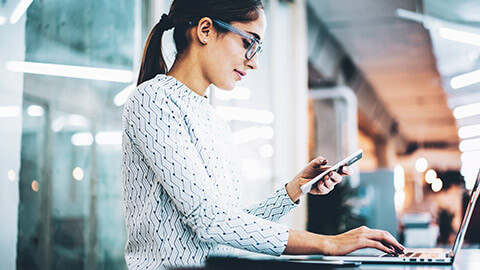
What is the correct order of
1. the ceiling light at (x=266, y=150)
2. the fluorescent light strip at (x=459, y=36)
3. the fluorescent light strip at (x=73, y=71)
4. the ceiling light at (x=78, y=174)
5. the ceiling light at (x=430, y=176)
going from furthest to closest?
the ceiling light at (x=430, y=176)
the fluorescent light strip at (x=459, y=36)
the ceiling light at (x=266, y=150)
the ceiling light at (x=78, y=174)
the fluorescent light strip at (x=73, y=71)

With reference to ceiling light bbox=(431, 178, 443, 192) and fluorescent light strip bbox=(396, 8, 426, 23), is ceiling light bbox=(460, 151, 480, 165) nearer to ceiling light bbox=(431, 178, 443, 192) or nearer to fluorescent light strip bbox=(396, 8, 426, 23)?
ceiling light bbox=(431, 178, 443, 192)

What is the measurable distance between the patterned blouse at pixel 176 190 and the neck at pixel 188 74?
0.06m

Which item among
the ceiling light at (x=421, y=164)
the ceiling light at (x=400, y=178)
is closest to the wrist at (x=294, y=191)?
the ceiling light at (x=400, y=178)

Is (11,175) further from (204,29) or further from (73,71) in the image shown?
(204,29)

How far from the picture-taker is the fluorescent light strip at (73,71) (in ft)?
7.28

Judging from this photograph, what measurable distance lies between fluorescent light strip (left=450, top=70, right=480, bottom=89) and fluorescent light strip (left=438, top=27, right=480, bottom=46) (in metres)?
0.60

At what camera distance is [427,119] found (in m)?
9.13

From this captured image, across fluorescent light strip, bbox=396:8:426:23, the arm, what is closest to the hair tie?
the arm

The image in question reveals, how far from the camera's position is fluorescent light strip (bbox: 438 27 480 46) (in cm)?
623

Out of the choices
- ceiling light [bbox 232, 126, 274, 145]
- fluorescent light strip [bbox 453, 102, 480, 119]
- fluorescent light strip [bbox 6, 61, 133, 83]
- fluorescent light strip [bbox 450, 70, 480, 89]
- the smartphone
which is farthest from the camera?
fluorescent light strip [bbox 453, 102, 480, 119]

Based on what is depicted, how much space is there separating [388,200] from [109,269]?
3.32m

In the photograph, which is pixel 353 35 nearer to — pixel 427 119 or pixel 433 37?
pixel 433 37

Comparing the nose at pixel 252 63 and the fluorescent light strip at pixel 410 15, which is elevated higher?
the fluorescent light strip at pixel 410 15

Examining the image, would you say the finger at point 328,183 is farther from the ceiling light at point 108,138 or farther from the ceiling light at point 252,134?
the ceiling light at point 252,134
